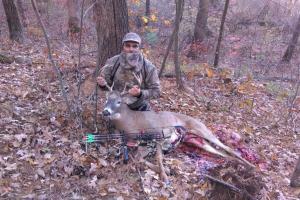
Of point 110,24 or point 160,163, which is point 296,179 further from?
point 110,24

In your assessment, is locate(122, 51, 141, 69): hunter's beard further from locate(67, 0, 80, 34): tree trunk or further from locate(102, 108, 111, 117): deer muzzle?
locate(67, 0, 80, 34): tree trunk

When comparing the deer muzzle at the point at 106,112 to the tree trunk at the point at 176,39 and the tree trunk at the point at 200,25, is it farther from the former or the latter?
the tree trunk at the point at 200,25

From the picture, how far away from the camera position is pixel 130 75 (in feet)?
16.8

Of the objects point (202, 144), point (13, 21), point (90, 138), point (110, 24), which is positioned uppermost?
point (110, 24)

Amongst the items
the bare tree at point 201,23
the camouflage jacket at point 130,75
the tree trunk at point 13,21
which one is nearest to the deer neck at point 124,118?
the camouflage jacket at point 130,75

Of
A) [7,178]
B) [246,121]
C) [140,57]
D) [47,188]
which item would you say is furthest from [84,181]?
[246,121]

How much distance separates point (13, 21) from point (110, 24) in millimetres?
5252

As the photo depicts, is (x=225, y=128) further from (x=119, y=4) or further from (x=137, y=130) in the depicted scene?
(x=119, y=4)

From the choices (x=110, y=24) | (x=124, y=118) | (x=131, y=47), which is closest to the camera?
(x=131, y=47)

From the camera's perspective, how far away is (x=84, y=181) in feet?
Answer: 14.5

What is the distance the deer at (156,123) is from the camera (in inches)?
193

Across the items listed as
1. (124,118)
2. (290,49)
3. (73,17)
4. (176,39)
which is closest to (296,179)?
(124,118)

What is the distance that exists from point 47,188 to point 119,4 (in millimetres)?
3611

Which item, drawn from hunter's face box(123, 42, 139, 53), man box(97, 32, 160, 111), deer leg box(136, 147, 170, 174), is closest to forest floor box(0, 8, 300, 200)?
deer leg box(136, 147, 170, 174)
